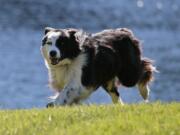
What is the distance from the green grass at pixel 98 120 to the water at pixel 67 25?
1551 centimetres

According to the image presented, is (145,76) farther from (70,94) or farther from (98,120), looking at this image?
(98,120)

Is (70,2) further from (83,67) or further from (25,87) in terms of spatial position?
(83,67)

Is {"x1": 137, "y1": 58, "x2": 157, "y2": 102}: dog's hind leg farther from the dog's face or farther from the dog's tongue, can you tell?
the dog's tongue

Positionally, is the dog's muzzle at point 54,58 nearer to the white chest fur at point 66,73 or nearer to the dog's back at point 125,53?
the white chest fur at point 66,73

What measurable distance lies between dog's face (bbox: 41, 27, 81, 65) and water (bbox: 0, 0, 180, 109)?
13.0 metres

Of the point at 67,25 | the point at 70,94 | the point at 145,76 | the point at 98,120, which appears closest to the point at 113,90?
the point at 145,76

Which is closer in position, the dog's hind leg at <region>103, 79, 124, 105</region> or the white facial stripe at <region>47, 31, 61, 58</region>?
the white facial stripe at <region>47, 31, 61, 58</region>

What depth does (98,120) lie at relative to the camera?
10.6 metres

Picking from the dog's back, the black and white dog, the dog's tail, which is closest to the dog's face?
the black and white dog

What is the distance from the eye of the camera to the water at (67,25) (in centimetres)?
3271

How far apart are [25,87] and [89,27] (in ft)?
52.9

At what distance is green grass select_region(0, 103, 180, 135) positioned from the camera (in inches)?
390

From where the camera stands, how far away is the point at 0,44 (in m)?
44.7

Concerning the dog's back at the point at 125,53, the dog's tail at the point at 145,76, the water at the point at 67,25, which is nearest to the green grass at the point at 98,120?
the dog's back at the point at 125,53
